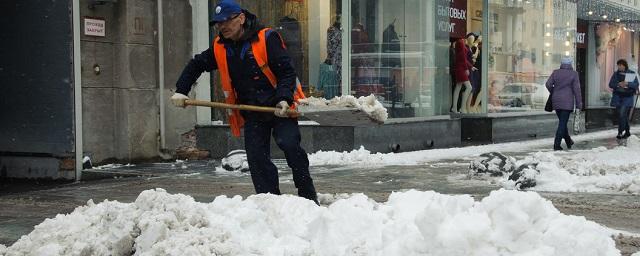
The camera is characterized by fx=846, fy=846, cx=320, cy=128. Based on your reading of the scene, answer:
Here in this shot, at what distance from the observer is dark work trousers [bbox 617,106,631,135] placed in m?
18.6

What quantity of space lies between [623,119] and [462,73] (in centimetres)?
386

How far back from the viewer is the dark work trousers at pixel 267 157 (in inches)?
263

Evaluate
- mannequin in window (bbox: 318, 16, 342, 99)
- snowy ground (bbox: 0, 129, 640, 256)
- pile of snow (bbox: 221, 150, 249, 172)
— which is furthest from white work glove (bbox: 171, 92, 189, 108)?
mannequin in window (bbox: 318, 16, 342, 99)

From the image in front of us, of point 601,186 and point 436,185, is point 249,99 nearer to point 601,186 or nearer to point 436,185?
point 436,185

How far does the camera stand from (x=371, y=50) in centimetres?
1427

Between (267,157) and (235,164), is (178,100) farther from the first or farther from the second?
(235,164)

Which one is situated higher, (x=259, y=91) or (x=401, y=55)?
(x=401, y=55)

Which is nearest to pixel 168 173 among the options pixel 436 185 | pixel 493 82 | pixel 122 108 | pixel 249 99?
pixel 122 108

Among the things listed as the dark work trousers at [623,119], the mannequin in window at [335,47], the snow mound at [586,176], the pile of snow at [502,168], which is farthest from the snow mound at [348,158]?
the dark work trousers at [623,119]

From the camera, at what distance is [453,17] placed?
1697cm

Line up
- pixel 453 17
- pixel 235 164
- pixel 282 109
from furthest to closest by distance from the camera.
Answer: pixel 453 17 < pixel 235 164 < pixel 282 109

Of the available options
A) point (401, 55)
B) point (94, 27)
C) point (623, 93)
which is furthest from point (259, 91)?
point (623, 93)

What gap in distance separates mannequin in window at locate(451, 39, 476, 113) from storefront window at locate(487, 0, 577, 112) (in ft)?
1.62

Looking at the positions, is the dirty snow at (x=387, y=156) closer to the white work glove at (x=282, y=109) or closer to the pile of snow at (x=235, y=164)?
the pile of snow at (x=235, y=164)
